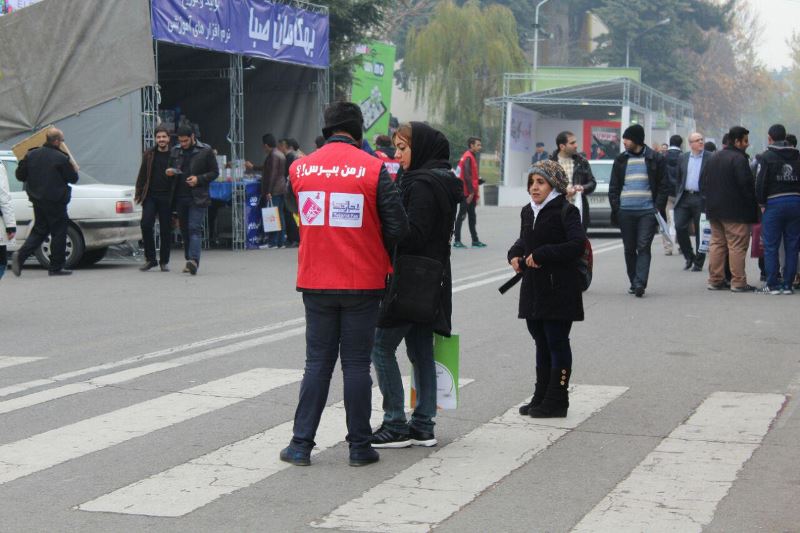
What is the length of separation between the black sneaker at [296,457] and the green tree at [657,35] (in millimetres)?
74426

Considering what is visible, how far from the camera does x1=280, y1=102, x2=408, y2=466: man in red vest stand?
20.4 feet

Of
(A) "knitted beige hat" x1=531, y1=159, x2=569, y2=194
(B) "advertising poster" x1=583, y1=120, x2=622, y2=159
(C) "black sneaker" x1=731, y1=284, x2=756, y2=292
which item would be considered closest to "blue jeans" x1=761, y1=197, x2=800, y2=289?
(C) "black sneaker" x1=731, y1=284, x2=756, y2=292

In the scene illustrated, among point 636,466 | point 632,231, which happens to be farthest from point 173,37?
point 636,466

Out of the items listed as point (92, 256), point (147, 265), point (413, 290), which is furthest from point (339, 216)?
point (92, 256)

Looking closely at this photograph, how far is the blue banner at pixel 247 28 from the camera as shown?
64.4 feet

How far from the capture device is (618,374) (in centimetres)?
923

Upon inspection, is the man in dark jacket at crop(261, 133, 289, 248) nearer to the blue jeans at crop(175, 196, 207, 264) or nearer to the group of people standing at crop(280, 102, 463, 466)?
the blue jeans at crop(175, 196, 207, 264)

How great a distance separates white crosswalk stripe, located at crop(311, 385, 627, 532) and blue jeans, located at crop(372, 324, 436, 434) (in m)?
0.24

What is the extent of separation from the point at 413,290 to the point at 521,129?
43.3m

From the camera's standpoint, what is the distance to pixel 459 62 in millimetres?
56219

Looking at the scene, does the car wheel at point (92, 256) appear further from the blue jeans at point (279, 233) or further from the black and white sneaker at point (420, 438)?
the black and white sneaker at point (420, 438)

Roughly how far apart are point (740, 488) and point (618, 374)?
328 cm

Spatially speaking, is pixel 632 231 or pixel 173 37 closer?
pixel 632 231

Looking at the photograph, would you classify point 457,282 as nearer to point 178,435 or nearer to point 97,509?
point 178,435
